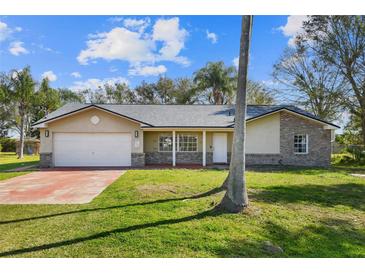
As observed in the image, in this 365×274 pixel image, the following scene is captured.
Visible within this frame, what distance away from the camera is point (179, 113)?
19.1 meters

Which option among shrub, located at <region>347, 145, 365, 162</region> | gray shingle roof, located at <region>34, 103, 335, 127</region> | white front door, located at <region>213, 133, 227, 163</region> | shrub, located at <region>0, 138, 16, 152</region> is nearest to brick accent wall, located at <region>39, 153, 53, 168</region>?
gray shingle roof, located at <region>34, 103, 335, 127</region>

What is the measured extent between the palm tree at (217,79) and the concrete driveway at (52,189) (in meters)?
22.1

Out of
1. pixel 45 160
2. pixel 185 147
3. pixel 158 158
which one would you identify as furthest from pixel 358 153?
pixel 45 160

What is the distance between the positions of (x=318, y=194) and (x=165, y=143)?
10.9 m

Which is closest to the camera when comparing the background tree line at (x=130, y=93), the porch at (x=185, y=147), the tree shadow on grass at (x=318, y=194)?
the tree shadow on grass at (x=318, y=194)

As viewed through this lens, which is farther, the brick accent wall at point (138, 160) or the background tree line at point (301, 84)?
the background tree line at point (301, 84)

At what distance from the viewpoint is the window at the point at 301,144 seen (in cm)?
1698

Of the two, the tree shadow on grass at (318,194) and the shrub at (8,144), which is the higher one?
the shrub at (8,144)

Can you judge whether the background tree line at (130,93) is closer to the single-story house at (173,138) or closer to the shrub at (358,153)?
the shrub at (358,153)

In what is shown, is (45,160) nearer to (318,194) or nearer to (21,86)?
(318,194)

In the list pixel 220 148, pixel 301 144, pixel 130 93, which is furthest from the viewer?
pixel 130 93

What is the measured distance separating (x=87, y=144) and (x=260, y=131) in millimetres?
11290

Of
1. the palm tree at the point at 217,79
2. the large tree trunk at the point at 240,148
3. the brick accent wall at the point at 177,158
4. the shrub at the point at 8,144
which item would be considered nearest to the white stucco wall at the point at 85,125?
the brick accent wall at the point at 177,158
